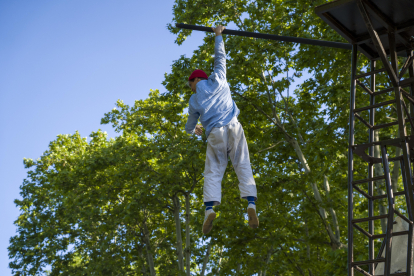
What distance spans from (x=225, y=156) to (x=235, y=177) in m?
10.9

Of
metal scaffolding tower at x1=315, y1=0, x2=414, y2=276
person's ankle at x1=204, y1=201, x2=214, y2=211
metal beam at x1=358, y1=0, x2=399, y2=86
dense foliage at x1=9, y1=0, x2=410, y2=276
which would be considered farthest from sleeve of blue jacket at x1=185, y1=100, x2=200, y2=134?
dense foliage at x1=9, y1=0, x2=410, y2=276

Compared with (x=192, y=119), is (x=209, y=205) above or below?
A: below

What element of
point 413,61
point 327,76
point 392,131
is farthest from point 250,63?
point 413,61

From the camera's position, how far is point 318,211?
39.6 ft

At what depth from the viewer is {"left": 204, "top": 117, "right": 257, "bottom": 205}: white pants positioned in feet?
14.9

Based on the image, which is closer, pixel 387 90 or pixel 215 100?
pixel 387 90

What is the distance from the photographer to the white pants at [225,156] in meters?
4.55

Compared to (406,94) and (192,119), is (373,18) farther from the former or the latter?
(192,119)

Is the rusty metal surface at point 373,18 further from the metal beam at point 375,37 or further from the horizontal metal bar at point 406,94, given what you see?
the horizontal metal bar at point 406,94

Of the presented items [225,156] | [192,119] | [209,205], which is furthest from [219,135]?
[209,205]

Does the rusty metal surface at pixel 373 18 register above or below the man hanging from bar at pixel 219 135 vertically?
above

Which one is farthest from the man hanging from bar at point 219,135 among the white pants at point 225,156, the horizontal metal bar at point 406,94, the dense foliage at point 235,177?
the dense foliage at point 235,177

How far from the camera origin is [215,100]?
4.77 m

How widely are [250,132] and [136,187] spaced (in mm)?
5166
